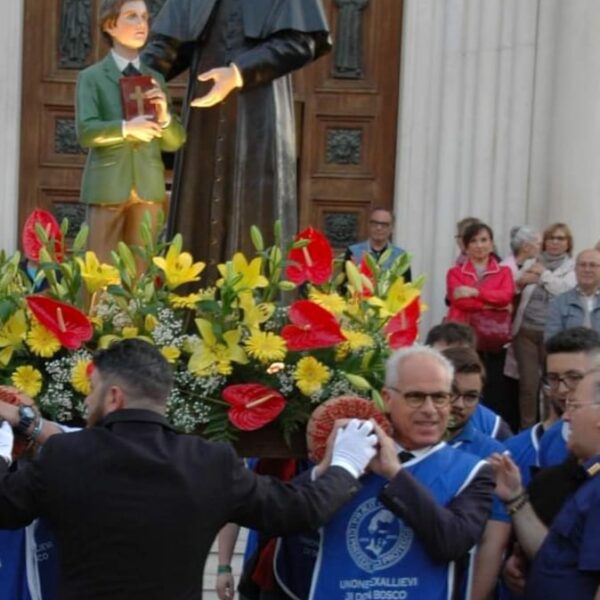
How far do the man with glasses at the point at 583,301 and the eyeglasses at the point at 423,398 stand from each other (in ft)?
18.3

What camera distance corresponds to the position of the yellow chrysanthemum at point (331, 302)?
18.4 ft

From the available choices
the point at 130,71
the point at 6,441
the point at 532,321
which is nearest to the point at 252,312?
the point at 6,441

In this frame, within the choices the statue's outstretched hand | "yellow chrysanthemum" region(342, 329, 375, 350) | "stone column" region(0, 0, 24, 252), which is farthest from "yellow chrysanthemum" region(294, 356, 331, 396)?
"stone column" region(0, 0, 24, 252)

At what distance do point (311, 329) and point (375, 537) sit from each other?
89cm

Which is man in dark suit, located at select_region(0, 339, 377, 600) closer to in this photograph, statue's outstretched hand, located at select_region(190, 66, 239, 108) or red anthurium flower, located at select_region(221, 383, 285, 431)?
red anthurium flower, located at select_region(221, 383, 285, 431)

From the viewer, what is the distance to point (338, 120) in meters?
13.3

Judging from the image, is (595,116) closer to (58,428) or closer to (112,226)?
(112,226)

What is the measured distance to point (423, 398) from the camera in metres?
4.85

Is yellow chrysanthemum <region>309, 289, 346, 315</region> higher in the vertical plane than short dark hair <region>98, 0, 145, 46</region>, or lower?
lower

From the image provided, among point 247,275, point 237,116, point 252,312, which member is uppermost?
point 237,116

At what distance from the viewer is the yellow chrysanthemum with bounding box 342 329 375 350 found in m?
5.53

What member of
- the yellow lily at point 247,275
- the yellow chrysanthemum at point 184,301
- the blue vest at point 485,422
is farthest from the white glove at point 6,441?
the blue vest at point 485,422

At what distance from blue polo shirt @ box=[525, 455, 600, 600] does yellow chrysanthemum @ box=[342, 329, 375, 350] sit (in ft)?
3.18

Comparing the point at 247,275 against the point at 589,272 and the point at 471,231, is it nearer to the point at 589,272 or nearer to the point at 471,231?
the point at 589,272
